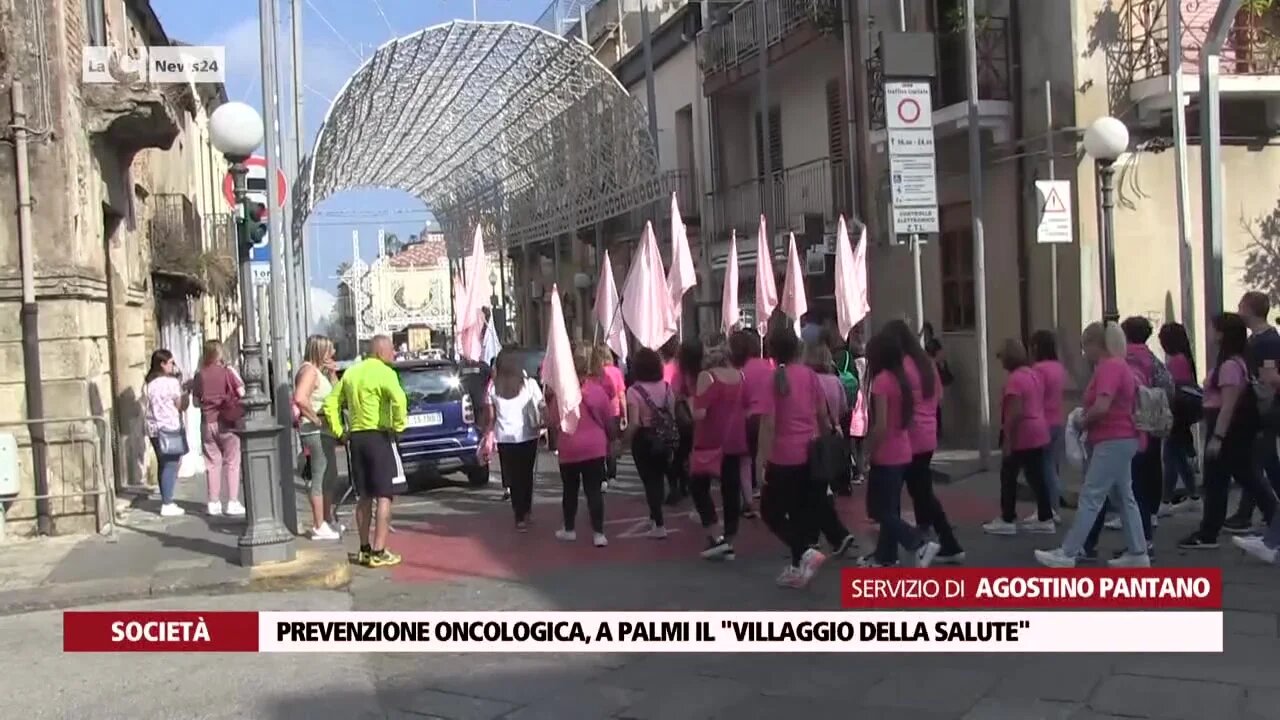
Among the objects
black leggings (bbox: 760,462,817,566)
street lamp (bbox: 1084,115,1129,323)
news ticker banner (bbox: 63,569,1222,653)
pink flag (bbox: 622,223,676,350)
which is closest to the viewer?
news ticker banner (bbox: 63,569,1222,653)

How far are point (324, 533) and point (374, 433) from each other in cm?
196

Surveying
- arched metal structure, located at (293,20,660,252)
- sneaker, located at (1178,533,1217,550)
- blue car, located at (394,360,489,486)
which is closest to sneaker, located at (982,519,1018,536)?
sneaker, located at (1178,533,1217,550)

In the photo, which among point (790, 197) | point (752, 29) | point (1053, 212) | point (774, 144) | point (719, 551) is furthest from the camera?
point (774, 144)

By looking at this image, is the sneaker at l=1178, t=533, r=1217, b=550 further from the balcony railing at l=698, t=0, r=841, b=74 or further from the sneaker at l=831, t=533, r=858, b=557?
the balcony railing at l=698, t=0, r=841, b=74

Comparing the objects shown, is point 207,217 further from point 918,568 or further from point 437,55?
point 918,568

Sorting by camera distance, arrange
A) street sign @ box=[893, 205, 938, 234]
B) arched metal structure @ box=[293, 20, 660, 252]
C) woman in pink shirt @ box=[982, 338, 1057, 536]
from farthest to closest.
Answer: arched metal structure @ box=[293, 20, 660, 252], street sign @ box=[893, 205, 938, 234], woman in pink shirt @ box=[982, 338, 1057, 536]

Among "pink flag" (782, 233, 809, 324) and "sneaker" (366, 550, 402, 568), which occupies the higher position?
"pink flag" (782, 233, 809, 324)

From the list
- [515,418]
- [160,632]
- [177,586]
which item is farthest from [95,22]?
[160,632]

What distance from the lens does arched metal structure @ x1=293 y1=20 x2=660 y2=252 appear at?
21.4 metres

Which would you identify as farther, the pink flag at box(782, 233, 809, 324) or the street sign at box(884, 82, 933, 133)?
the pink flag at box(782, 233, 809, 324)

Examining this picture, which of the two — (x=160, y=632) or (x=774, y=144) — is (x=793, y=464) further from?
(x=774, y=144)

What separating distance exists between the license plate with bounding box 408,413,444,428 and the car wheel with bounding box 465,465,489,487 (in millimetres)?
890

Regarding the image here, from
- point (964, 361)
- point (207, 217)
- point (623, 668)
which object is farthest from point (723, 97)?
point (623, 668)

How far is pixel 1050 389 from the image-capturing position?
922cm
